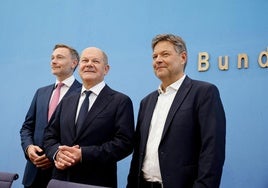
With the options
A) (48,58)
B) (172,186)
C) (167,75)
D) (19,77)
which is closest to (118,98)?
(167,75)

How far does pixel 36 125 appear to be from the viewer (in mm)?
2533

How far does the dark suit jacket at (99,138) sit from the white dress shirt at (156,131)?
17cm

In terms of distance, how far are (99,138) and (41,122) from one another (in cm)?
62

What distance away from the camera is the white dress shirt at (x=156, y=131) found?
189 cm

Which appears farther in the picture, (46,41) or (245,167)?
(46,41)

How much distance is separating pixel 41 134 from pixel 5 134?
168 cm

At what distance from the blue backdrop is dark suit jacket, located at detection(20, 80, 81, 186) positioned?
2.99 ft

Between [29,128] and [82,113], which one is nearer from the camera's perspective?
[82,113]

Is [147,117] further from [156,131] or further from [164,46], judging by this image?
[164,46]

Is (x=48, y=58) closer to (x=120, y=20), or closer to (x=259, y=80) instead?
(x=120, y=20)

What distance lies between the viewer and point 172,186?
1.77 meters

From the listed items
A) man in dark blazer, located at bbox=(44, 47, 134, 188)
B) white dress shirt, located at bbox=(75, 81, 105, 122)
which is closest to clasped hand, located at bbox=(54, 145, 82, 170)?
man in dark blazer, located at bbox=(44, 47, 134, 188)

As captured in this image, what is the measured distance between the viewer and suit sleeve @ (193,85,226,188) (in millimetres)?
1690

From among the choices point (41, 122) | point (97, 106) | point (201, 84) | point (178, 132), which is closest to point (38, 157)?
point (41, 122)
